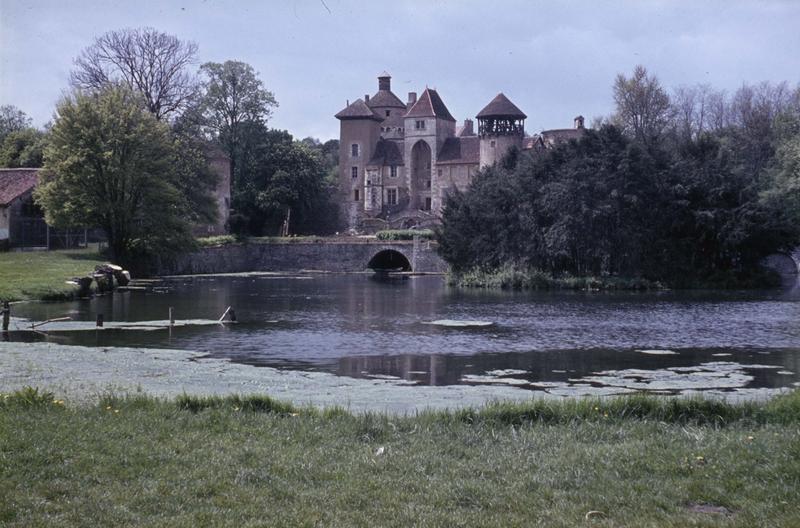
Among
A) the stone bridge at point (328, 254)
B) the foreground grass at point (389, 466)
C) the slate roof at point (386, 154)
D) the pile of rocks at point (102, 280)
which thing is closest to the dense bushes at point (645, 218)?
the pile of rocks at point (102, 280)

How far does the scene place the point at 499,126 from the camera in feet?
281

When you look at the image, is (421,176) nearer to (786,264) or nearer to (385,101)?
(385,101)

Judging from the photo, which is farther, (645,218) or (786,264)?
(786,264)

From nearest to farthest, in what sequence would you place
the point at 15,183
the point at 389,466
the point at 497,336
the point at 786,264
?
the point at 389,466 → the point at 497,336 → the point at 15,183 → the point at 786,264

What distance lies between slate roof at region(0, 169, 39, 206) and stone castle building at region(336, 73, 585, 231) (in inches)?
1578

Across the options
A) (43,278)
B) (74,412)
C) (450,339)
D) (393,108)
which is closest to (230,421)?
(74,412)

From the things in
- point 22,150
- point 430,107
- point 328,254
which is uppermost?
point 430,107

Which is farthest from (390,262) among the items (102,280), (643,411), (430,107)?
(643,411)

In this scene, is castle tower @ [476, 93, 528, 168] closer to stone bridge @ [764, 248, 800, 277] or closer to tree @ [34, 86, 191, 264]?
stone bridge @ [764, 248, 800, 277]

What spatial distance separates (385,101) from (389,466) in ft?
304

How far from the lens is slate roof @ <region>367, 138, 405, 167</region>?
93.2 m

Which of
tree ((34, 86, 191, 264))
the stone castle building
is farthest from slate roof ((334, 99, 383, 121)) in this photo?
tree ((34, 86, 191, 264))

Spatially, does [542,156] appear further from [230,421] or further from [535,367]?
[230,421]

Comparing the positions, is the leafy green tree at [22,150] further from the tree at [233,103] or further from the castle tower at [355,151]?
the castle tower at [355,151]
